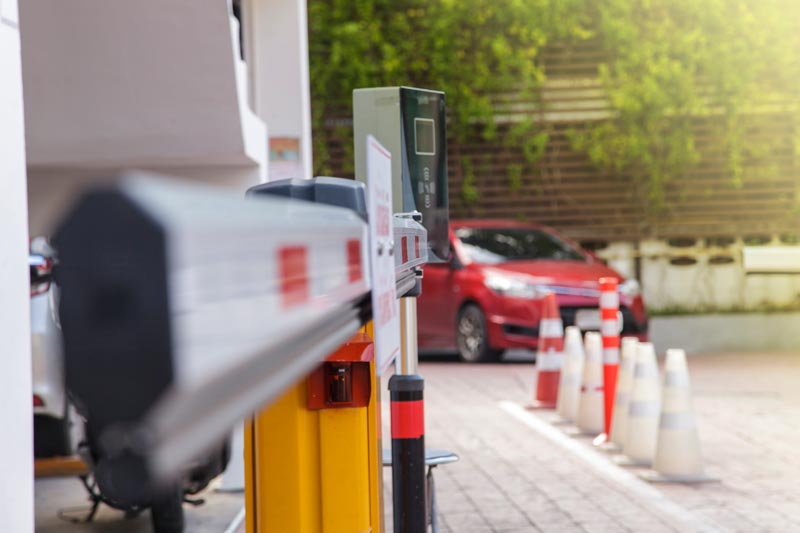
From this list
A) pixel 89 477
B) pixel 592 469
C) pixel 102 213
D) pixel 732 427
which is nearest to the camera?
pixel 102 213

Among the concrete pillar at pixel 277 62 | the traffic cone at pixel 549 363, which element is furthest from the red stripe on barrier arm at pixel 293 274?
the traffic cone at pixel 549 363

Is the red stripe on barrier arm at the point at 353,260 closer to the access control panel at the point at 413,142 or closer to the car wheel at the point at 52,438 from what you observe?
the access control panel at the point at 413,142

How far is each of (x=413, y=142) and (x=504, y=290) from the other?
992 cm

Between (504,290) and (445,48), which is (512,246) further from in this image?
(445,48)

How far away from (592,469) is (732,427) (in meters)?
2.10

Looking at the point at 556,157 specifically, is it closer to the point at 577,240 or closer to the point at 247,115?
the point at 577,240

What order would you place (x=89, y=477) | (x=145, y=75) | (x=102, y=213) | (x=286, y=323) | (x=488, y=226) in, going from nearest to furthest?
(x=102, y=213)
(x=286, y=323)
(x=145, y=75)
(x=89, y=477)
(x=488, y=226)

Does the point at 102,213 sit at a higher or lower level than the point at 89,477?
higher

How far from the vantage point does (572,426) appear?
32.7 feet

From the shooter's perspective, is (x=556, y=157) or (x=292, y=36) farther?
(x=556, y=157)

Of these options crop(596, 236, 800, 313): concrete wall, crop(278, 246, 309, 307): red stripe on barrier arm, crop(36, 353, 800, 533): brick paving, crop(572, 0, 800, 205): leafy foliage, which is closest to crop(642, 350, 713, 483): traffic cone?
crop(36, 353, 800, 533): brick paving

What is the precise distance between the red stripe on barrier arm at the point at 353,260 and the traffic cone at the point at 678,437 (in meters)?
5.71

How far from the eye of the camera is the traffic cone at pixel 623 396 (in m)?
8.44

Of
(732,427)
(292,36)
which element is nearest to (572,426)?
(732,427)
